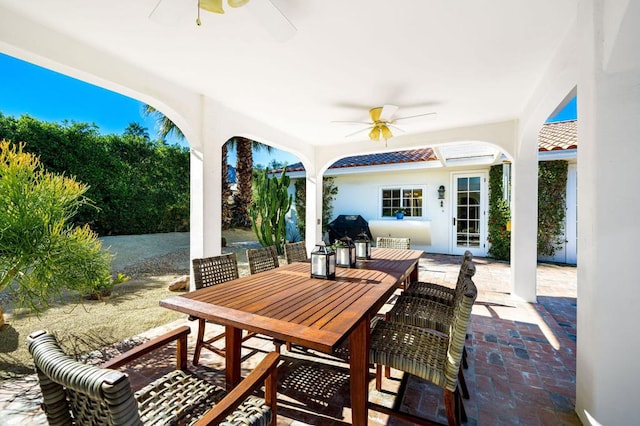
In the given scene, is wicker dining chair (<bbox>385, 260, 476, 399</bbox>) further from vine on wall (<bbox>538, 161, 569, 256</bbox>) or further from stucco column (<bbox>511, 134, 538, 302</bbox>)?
vine on wall (<bbox>538, 161, 569, 256</bbox>)

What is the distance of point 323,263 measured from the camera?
2562 mm

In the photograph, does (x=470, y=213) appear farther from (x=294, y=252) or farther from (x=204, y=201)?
(x=204, y=201)

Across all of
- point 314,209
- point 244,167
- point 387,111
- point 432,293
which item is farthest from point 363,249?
point 244,167

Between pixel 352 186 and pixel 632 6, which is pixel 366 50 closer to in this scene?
pixel 632 6

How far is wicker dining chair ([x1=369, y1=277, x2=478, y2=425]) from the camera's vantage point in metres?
1.65

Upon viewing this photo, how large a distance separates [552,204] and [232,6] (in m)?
8.59

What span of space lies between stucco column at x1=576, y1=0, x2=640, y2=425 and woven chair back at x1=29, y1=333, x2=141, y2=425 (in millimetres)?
2571

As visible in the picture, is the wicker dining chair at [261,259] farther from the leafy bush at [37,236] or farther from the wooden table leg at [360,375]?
the wooden table leg at [360,375]

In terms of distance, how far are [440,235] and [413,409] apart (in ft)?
25.2

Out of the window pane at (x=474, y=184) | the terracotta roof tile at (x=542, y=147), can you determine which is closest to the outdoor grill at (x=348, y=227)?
the terracotta roof tile at (x=542, y=147)

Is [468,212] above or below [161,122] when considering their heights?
below

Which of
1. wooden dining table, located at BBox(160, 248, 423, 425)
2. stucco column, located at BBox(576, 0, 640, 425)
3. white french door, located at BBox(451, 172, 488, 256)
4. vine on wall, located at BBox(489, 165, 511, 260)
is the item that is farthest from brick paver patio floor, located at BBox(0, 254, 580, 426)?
white french door, located at BBox(451, 172, 488, 256)

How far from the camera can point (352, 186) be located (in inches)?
407

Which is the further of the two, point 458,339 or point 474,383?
point 474,383
